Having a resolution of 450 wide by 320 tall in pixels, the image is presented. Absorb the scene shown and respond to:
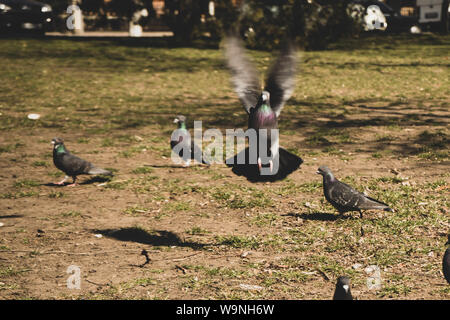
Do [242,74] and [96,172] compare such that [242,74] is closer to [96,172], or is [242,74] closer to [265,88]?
[265,88]

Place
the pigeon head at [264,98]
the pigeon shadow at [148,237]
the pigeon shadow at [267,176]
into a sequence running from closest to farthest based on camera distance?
the pigeon shadow at [148,237]
the pigeon head at [264,98]
the pigeon shadow at [267,176]

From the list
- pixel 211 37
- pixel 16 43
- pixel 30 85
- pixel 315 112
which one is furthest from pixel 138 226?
pixel 211 37

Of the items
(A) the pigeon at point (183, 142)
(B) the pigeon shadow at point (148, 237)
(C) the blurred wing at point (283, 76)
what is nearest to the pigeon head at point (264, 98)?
(C) the blurred wing at point (283, 76)

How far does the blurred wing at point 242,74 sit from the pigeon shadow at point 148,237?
5.02ft

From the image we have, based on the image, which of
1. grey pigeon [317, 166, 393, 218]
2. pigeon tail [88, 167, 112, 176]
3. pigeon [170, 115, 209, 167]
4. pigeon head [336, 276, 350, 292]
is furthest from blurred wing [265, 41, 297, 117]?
pigeon head [336, 276, 350, 292]

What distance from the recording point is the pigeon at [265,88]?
6017 millimetres

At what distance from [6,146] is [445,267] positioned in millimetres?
7372

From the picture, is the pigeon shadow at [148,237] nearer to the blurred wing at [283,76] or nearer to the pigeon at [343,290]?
the blurred wing at [283,76]

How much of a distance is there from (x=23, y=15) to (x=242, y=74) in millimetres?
19268

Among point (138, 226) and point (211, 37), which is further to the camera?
point (211, 37)

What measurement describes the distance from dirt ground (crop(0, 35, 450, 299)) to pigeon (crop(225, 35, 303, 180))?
826 mm

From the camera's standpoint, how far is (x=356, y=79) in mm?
15672

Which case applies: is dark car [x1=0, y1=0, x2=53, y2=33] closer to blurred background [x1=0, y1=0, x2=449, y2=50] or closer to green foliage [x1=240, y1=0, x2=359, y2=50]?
blurred background [x1=0, y1=0, x2=449, y2=50]
